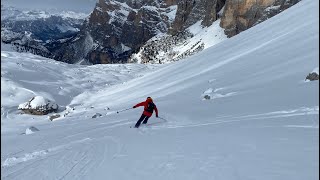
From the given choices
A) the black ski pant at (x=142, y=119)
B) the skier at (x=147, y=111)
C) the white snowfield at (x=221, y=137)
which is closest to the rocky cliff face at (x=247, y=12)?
the white snowfield at (x=221, y=137)

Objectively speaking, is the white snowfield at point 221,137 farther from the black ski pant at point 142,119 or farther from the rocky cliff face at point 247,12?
the rocky cliff face at point 247,12

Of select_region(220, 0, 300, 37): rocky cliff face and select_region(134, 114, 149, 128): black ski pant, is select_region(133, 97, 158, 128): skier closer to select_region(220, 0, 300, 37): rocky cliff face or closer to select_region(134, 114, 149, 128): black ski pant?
select_region(134, 114, 149, 128): black ski pant

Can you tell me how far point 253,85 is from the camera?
22.8 metres

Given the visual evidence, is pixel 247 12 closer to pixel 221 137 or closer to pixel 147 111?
pixel 147 111

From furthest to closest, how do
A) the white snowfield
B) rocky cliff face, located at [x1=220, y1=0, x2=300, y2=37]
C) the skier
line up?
1. rocky cliff face, located at [x1=220, y1=0, x2=300, y2=37]
2. the skier
3. the white snowfield

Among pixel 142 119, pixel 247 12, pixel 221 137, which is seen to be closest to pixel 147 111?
pixel 142 119

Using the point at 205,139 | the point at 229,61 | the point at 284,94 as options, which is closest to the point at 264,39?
the point at 229,61

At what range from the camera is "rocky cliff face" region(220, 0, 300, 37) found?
369 feet

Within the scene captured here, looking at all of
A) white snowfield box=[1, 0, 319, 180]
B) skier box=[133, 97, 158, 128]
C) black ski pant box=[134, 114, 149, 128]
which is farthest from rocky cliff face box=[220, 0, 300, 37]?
black ski pant box=[134, 114, 149, 128]

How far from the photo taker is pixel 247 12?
5389 inches

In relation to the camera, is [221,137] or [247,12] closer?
[221,137]

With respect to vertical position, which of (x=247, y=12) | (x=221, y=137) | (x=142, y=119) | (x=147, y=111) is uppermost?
(x=247, y=12)

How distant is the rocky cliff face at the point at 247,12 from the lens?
112562 millimetres

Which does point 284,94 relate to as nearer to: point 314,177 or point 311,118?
point 311,118
